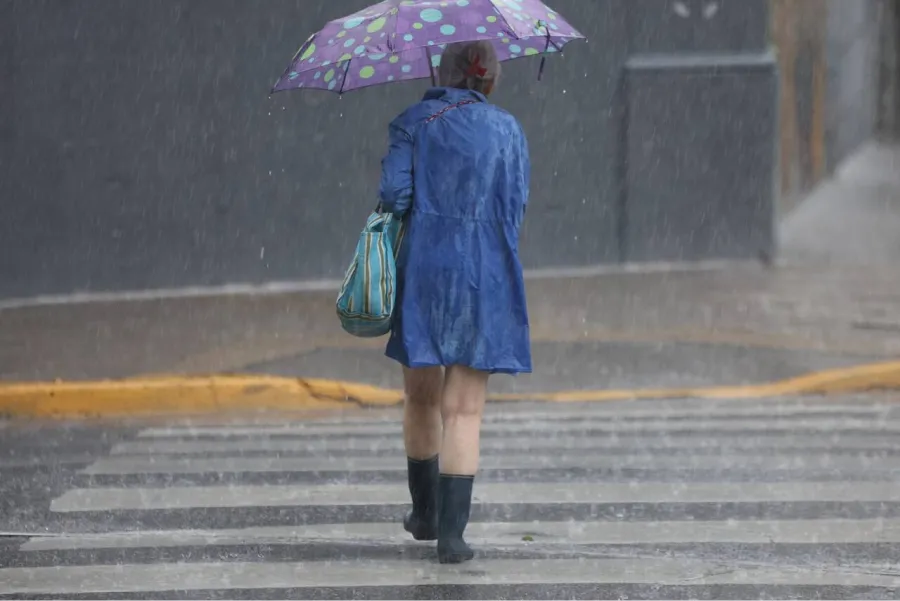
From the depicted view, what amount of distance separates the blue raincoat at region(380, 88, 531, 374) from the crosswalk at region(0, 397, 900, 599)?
2.58ft

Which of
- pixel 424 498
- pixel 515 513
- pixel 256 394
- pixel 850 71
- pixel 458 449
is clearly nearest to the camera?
pixel 458 449

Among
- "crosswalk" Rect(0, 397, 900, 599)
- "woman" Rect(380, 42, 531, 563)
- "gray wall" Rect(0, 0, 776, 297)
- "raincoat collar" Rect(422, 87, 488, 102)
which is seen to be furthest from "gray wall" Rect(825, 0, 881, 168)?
"woman" Rect(380, 42, 531, 563)

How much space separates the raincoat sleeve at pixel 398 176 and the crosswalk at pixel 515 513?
50.0 inches

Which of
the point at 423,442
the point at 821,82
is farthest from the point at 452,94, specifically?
the point at 821,82

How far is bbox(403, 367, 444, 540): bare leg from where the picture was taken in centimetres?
575

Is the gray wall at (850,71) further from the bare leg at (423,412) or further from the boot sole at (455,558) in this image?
the boot sole at (455,558)

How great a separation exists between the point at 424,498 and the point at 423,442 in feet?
0.71

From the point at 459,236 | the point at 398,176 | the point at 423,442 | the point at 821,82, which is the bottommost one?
the point at 423,442

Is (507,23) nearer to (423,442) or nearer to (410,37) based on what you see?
(410,37)

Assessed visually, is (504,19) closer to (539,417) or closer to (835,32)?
(539,417)

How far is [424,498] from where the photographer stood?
586 cm

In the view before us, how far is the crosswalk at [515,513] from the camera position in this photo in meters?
5.44

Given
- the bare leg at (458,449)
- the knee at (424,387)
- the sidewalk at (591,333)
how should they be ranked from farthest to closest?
1. the sidewalk at (591,333)
2. the knee at (424,387)
3. the bare leg at (458,449)

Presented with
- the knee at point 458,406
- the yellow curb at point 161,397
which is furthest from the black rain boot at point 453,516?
the yellow curb at point 161,397
